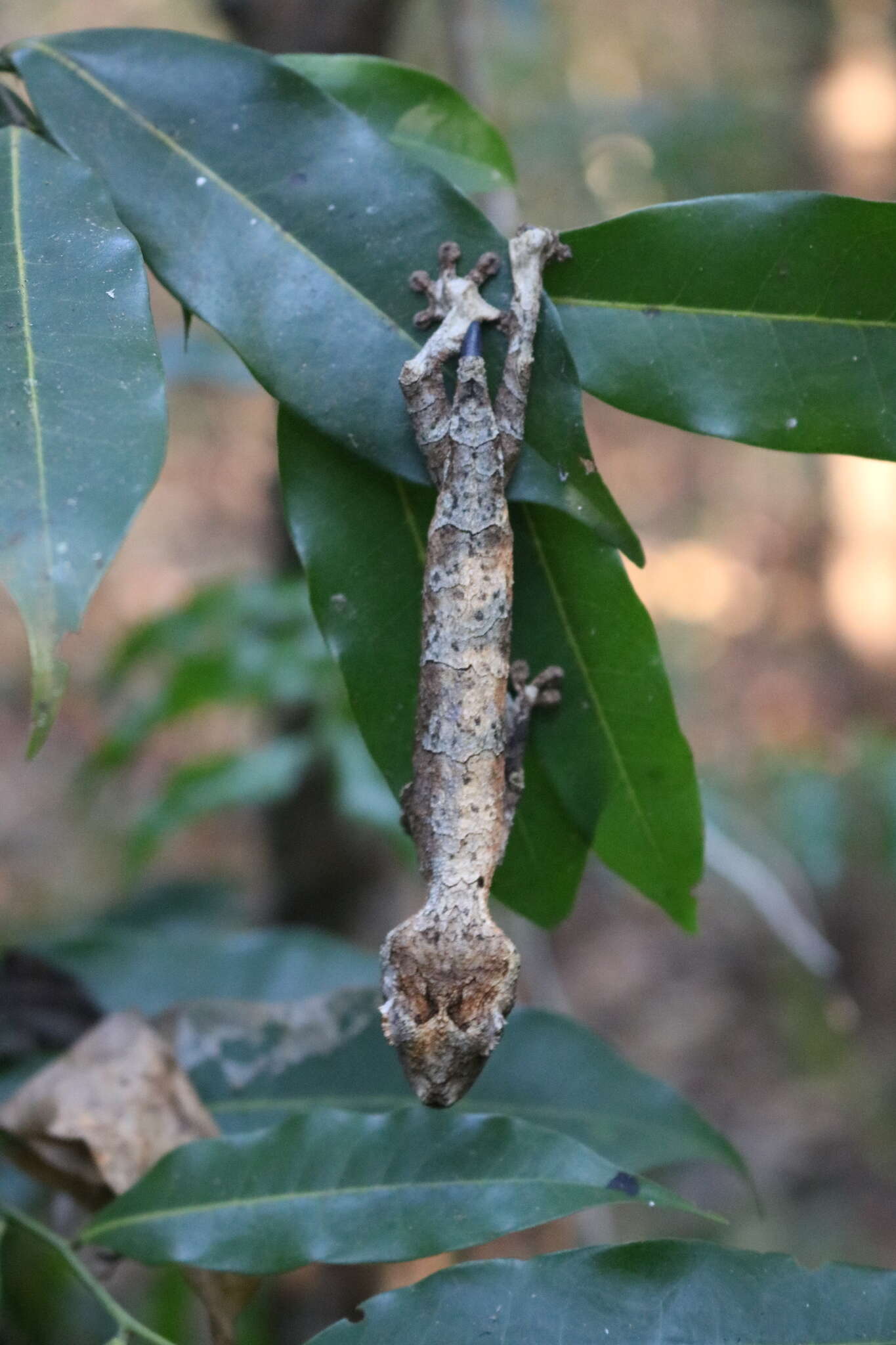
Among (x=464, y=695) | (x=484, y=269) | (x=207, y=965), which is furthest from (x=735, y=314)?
(x=207, y=965)

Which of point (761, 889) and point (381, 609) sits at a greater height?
point (381, 609)

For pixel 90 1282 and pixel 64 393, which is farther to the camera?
pixel 90 1282

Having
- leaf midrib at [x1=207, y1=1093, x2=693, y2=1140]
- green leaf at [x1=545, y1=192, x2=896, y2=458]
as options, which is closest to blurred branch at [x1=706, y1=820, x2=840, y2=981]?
leaf midrib at [x1=207, y1=1093, x2=693, y2=1140]

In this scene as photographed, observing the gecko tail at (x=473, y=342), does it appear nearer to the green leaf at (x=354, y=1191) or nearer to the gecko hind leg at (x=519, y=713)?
the gecko hind leg at (x=519, y=713)

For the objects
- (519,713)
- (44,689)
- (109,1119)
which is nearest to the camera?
(44,689)

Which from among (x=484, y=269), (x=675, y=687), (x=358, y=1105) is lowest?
(x=358, y=1105)

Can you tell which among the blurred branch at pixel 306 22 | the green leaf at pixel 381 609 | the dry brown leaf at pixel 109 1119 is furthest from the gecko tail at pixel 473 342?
the blurred branch at pixel 306 22

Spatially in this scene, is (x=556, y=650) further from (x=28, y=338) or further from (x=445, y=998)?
(x=28, y=338)
